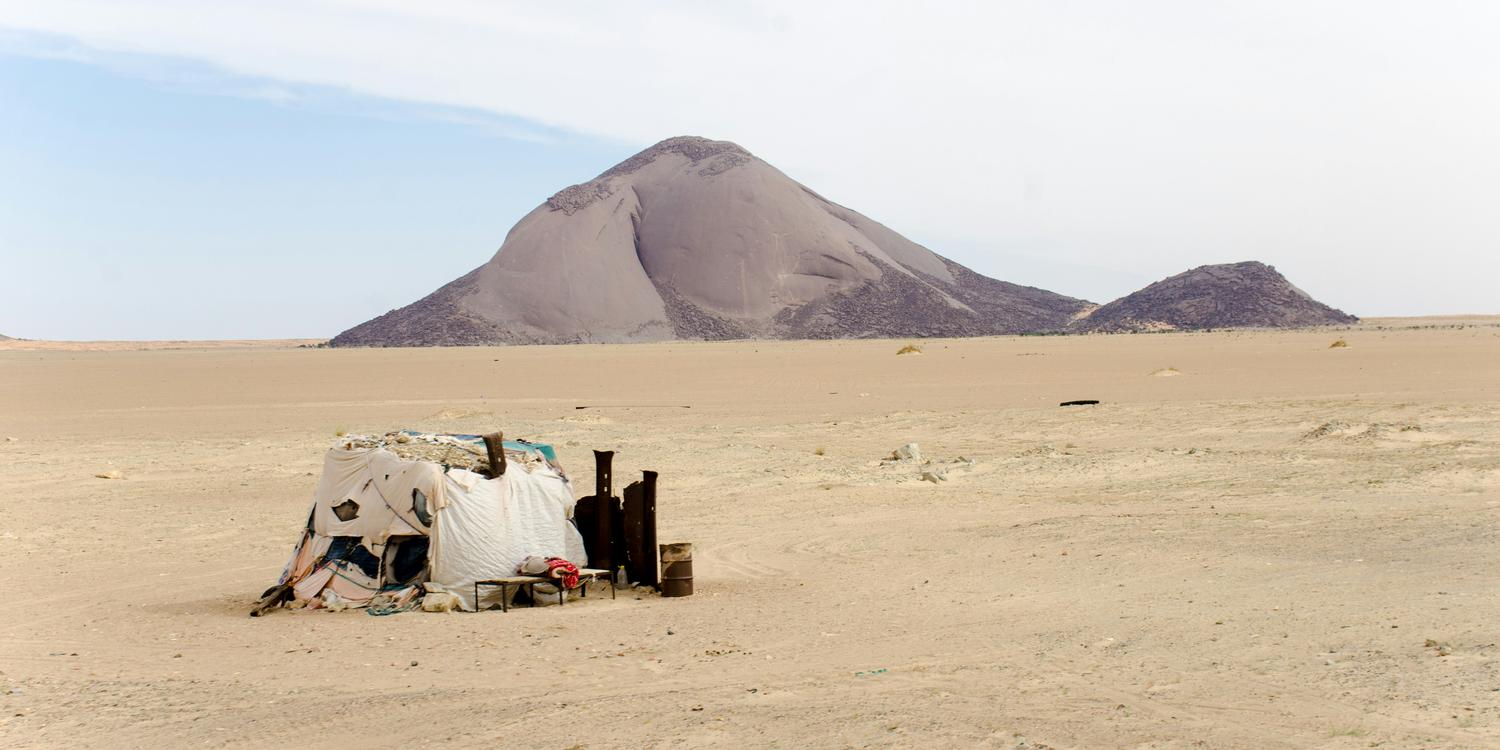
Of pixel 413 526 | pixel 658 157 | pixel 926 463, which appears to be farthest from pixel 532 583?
pixel 658 157

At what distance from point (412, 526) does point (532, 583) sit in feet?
3.40

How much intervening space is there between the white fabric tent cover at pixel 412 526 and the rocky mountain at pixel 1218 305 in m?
92.6

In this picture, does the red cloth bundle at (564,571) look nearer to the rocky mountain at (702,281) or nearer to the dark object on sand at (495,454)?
the dark object on sand at (495,454)

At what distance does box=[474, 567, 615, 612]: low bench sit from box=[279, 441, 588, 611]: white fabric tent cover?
0.31 feet

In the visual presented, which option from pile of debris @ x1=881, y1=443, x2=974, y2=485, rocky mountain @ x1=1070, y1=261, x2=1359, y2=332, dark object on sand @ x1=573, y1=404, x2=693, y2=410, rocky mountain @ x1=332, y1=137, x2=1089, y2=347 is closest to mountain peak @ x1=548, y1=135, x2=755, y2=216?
rocky mountain @ x1=332, y1=137, x2=1089, y2=347

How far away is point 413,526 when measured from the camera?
1038cm

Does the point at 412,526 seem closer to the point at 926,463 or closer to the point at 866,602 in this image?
the point at 866,602

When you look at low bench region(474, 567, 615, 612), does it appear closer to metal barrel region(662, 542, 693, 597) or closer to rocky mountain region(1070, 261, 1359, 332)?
metal barrel region(662, 542, 693, 597)

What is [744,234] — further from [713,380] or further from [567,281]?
[713,380]

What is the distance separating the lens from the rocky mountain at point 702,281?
4437 inches

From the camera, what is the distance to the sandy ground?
270 inches

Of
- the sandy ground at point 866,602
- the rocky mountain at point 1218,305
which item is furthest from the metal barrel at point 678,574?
the rocky mountain at point 1218,305

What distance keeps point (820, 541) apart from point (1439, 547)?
5.41 m

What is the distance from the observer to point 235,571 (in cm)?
1245
